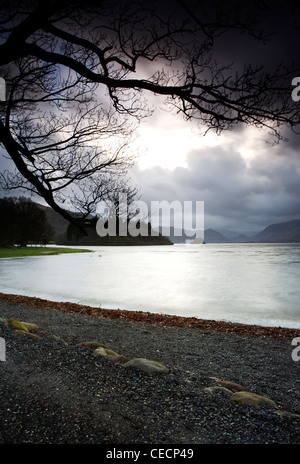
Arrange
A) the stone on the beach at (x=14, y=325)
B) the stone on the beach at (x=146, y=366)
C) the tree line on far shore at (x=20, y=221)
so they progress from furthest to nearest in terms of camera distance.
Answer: the tree line on far shore at (x=20, y=221)
the stone on the beach at (x=14, y=325)
the stone on the beach at (x=146, y=366)

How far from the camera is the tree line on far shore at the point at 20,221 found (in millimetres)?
48188

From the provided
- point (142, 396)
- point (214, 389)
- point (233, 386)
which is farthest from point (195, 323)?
point (142, 396)

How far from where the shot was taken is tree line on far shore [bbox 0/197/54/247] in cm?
4819

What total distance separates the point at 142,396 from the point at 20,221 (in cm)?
5844

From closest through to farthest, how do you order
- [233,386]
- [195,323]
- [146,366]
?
[233,386], [146,366], [195,323]

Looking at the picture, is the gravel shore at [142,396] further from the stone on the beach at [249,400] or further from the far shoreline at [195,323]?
the far shoreline at [195,323]

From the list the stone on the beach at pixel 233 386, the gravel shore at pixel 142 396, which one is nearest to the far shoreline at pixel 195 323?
the gravel shore at pixel 142 396

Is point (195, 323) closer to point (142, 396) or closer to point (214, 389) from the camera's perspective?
point (214, 389)

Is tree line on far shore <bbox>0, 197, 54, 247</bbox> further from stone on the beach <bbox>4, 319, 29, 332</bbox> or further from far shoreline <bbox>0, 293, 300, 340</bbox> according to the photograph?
stone on the beach <bbox>4, 319, 29, 332</bbox>

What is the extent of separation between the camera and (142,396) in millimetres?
3014

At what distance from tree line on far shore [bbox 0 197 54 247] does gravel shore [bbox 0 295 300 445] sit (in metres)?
45.4

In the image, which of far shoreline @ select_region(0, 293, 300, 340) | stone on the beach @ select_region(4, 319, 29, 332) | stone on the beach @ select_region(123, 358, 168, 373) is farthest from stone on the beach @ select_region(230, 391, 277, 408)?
stone on the beach @ select_region(4, 319, 29, 332)

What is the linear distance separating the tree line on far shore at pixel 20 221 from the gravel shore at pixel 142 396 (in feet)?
149
